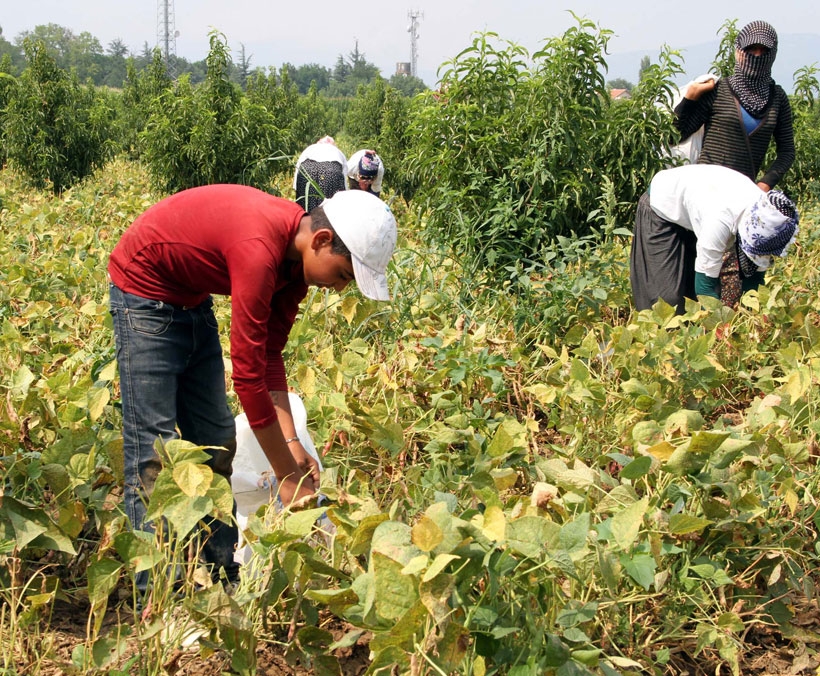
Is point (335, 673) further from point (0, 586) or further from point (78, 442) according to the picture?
point (78, 442)

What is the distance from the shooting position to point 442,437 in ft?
8.21

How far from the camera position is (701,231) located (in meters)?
3.36

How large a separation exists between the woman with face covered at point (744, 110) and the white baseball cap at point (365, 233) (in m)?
2.73

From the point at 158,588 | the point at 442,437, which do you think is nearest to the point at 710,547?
the point at 442,437

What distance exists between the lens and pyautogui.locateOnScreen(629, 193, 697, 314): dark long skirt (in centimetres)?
364

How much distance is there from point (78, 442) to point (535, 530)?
140 centimetres

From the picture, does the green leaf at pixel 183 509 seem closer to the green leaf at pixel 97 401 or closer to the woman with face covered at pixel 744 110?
the green leaf at pixel 97 401

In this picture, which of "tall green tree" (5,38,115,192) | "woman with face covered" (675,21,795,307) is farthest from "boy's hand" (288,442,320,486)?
"tall green tree" (5,38,115,192)

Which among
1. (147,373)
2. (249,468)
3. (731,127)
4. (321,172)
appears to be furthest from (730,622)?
(321,172)

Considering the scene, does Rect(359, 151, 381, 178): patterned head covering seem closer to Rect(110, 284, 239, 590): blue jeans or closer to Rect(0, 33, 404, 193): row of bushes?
Rect(0, 33, 404, 193): row of bushes

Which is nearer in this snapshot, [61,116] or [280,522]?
[280,522]

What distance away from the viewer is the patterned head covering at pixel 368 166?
507 cm

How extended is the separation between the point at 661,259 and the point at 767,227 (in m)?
0.59

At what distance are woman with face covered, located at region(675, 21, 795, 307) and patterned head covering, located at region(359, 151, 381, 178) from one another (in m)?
1.77
